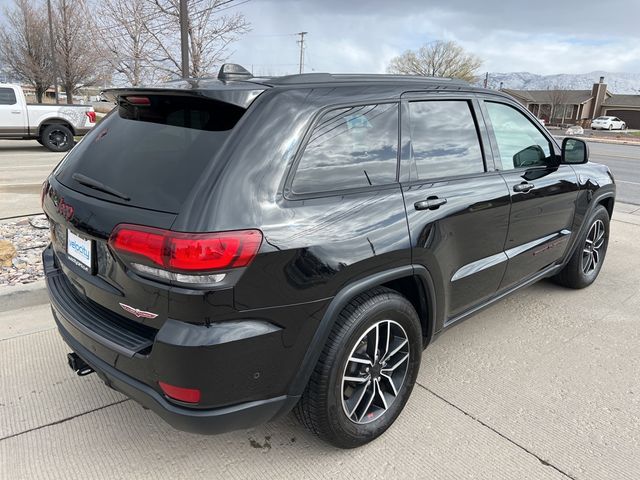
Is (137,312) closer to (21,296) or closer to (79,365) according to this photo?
(79,365)

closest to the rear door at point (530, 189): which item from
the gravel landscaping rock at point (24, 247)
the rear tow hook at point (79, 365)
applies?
the rear tow hook at point (79, 365)

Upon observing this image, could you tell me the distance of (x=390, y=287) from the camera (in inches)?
101

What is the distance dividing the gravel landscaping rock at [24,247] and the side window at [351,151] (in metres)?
3.16

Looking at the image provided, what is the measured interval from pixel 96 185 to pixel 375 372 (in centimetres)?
160

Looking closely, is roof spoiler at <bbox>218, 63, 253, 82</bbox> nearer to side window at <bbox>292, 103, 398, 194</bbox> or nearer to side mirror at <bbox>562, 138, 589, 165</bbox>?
side window at <bbox>292, 103, 398, 194</bbox>

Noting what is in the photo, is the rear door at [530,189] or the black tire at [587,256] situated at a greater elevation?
the rear door at [530,189]

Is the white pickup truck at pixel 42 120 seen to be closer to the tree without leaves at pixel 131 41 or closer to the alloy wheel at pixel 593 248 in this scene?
the tree without leaves at pixel 131 41

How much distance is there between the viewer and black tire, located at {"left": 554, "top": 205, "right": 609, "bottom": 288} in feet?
14.4

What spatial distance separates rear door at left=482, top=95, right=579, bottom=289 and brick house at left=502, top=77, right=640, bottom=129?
72.2 m

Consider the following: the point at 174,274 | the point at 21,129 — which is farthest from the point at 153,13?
the point at 174,274

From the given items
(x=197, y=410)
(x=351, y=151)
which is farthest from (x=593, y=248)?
(x=197, y=410)

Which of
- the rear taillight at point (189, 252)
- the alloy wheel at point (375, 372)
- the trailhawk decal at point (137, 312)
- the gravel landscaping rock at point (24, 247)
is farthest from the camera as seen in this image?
the gravel landscaping rock at point (24, 247)

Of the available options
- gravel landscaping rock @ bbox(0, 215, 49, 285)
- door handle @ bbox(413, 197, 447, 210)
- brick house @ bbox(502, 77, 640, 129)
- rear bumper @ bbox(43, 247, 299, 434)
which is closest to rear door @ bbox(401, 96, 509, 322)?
door handle @ bbox(413, 197, 447, 210)

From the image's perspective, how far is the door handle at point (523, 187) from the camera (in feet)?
10.7
